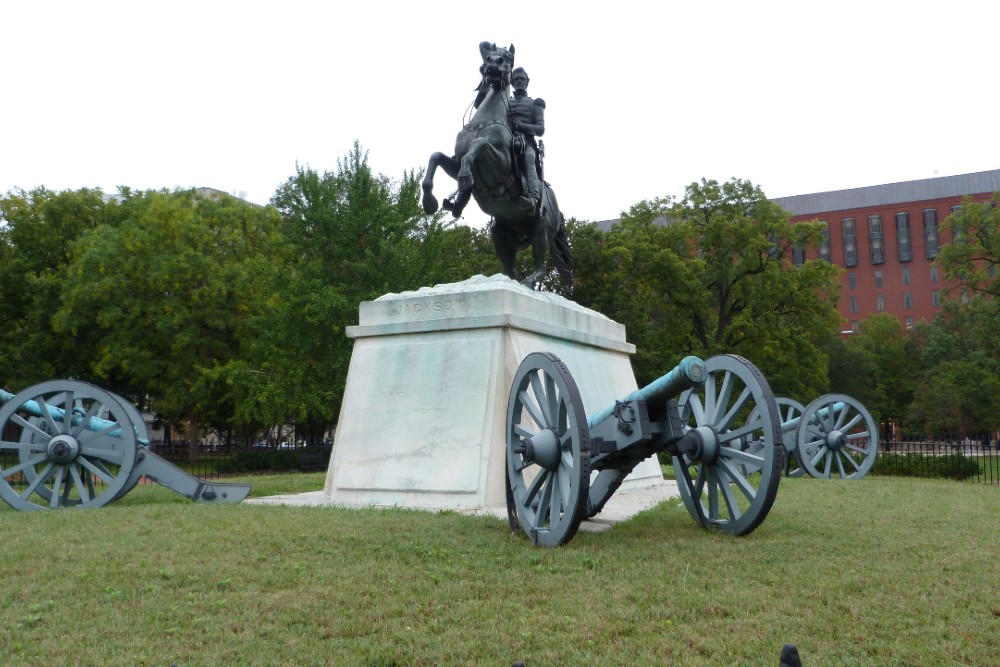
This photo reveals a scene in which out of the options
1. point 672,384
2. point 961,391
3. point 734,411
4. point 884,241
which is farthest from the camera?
point 884,241

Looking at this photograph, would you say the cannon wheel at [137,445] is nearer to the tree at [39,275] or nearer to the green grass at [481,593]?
the green grass at [481,593]

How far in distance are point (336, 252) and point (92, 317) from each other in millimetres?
10408

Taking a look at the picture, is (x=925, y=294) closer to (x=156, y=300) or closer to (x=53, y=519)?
(x=156, y=300)

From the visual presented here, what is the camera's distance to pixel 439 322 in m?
10.1

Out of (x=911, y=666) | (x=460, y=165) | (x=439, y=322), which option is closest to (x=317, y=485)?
(x=439, y=322)

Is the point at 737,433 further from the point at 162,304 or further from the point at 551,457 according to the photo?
the point at 162,304

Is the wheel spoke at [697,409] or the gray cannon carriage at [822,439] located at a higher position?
the gray cannon carriage at [822,439]

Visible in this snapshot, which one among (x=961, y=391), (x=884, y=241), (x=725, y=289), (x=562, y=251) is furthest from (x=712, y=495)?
(x=884, y=241)

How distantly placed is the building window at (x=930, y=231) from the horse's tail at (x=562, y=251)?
239 feet

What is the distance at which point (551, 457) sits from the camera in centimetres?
642

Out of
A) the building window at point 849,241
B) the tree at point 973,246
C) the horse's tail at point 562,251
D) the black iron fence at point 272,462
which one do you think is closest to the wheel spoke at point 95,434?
the horse's tail at point 562,251

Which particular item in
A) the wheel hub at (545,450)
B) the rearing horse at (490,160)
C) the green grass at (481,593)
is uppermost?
the rearing horse at (490,160)

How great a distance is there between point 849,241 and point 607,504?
3097 inches

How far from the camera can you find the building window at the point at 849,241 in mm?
80688
